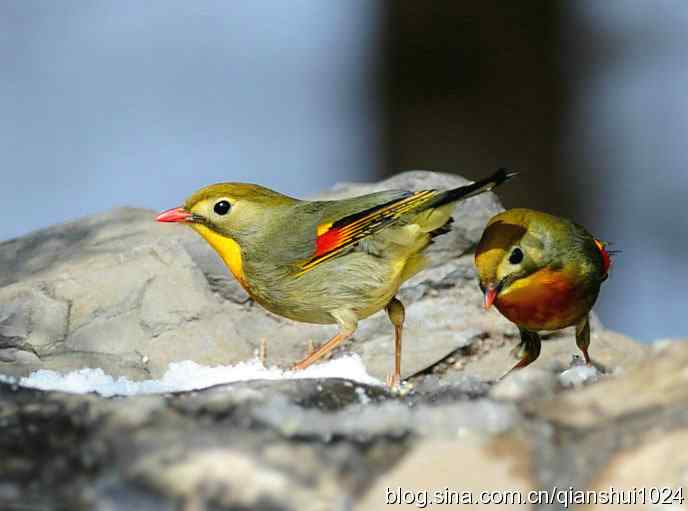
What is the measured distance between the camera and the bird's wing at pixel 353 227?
3.77 meters

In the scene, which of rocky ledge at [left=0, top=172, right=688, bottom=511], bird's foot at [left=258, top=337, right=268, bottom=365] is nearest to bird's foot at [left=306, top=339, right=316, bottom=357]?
bird's foot at [left=258, top=337, right=268, bottom=365]

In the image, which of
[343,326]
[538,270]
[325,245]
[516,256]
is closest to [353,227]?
[325,245]

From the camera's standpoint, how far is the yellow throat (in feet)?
12.7

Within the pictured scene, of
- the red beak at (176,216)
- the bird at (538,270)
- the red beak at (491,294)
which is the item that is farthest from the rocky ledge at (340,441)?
the red beak at (176,216)

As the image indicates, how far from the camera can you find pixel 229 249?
3.90 m

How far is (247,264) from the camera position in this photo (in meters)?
3.84

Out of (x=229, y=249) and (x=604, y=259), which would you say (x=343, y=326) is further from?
(x=604, y=259)

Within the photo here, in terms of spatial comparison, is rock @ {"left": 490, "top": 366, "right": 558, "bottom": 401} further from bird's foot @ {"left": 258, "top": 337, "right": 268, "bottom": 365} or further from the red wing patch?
bird's foot @ {"left": 258, "top": 337, "right": 268, "bottom": 365}

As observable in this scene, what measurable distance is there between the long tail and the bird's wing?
1.3 inches

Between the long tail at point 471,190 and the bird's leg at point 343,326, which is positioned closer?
the long tail at point 471,190

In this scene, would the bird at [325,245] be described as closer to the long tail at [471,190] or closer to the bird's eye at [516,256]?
the long tail at [471,190]

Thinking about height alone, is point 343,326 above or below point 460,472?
below

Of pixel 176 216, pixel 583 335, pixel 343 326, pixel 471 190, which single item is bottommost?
pixel 583 335

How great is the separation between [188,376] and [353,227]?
73cm
